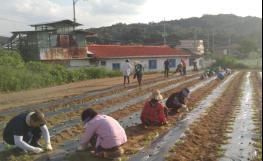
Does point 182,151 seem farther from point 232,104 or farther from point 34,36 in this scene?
point 34,36

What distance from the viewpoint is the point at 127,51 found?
48.1 m

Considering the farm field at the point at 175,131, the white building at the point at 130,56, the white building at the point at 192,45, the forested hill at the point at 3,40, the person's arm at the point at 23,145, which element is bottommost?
the farm field at the point at 175,131

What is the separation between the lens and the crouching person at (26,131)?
7.70m

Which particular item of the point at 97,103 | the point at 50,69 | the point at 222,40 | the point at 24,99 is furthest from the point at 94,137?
the point at 222,40

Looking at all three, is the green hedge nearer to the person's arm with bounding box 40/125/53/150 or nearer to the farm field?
the farm field

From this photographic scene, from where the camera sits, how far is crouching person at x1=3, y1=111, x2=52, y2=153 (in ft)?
25.3

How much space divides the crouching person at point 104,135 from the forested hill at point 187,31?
1490 inches

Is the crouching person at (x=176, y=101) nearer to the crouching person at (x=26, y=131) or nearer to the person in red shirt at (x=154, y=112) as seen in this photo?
the person in red shirt at (x=154, y=112)

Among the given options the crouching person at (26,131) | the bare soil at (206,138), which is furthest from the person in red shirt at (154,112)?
the crouching person at (26,131)

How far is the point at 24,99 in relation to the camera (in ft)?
63.5

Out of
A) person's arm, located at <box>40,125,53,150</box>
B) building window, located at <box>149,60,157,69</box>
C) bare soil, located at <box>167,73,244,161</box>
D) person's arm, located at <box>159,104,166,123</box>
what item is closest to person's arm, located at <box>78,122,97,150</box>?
person's arm, located at <box>40,125,53,150</box>

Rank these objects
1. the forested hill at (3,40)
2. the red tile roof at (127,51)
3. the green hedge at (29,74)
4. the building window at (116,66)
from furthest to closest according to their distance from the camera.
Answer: the building window at (116,66)
the red tile roof at (127,51)
the forested hill at (3,40)
the green hedge at (29,74)

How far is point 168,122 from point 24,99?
385 inches

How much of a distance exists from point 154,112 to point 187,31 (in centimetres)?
9104
